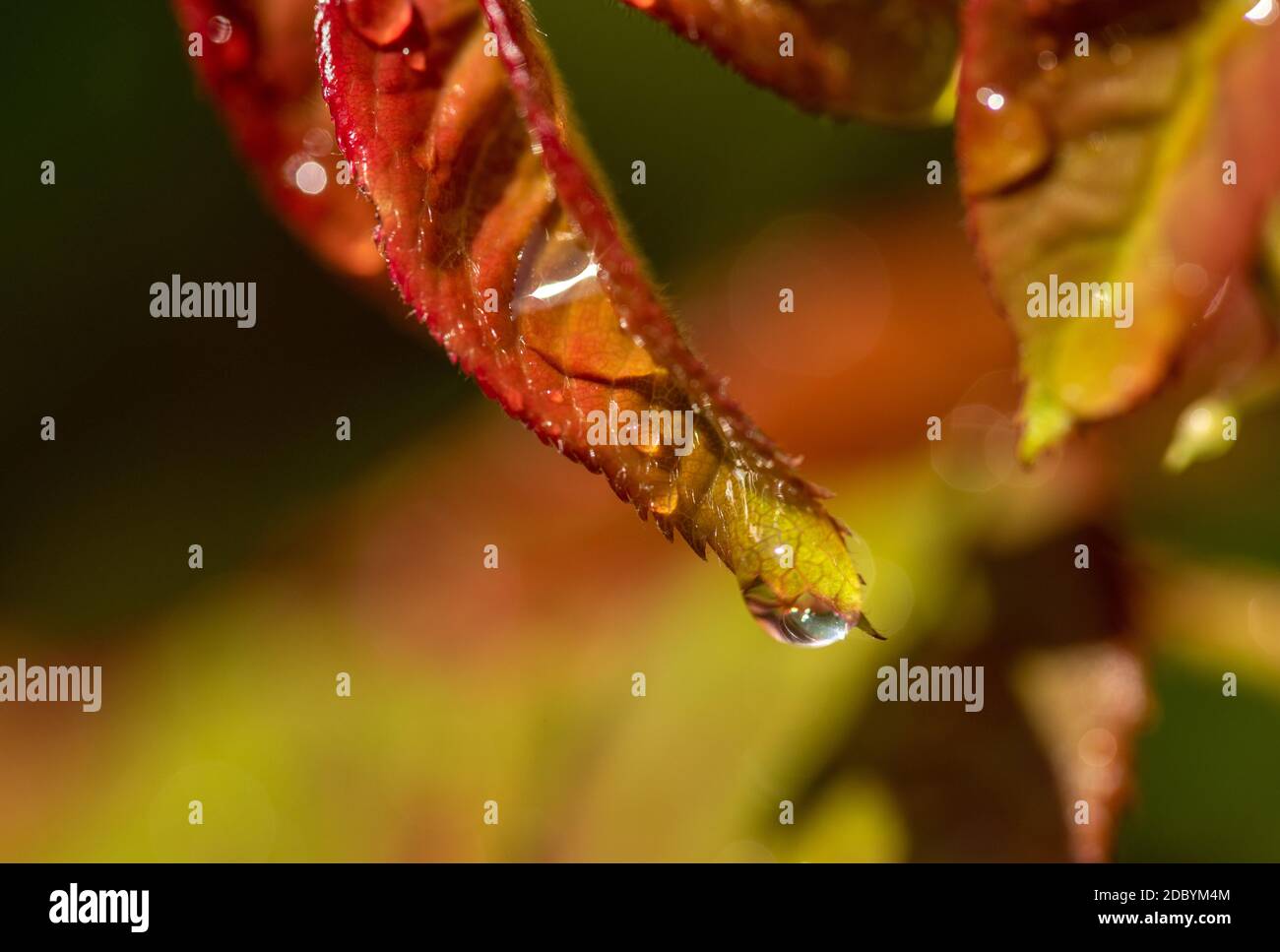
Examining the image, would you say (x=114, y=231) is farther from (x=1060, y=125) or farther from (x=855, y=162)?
(x=1060, y=125)

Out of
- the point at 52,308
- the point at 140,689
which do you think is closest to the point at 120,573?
the point at 140,689

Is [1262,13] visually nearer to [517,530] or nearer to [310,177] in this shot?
[310,177]

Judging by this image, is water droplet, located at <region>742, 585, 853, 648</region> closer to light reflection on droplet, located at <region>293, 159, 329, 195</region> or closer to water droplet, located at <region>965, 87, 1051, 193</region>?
water droplet, located at <region>965, 87, 1051, 193</region>

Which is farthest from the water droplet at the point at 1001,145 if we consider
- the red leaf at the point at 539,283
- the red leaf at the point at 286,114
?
the red leaf at the point at 286,114

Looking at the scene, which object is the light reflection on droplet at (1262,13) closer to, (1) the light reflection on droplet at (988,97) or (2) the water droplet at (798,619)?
(1) the light reflection on droplet at (988,97)

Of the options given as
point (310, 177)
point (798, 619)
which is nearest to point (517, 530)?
point (310, 177)

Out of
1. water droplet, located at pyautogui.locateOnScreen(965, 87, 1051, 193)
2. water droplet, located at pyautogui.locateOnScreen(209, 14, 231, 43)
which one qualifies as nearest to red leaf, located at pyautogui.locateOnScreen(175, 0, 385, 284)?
water droplet, located at pyautogui.locateOnScreen(209, 14, 231, 43)
